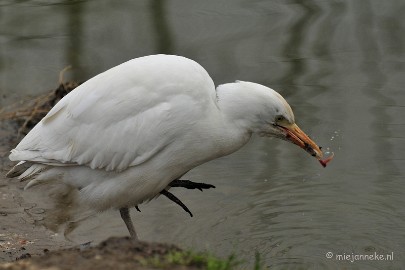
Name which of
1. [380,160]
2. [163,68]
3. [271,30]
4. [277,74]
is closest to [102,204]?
[163,68]

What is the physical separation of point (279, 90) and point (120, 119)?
3.88m

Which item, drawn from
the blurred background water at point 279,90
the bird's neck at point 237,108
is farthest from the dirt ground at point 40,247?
the bird's neck at point 237,108

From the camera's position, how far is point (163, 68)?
22.1 ft

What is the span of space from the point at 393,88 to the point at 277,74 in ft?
4.40

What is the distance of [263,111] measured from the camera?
6.65m

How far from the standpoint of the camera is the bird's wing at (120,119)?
6582 mm

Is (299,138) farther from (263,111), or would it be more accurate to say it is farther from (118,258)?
(118,258)

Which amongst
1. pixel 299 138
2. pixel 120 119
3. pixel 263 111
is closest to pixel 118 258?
pixel 120 119

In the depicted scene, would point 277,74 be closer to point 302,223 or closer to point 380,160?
point 380,160

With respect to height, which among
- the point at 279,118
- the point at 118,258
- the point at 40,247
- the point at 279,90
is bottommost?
the point at 40,247

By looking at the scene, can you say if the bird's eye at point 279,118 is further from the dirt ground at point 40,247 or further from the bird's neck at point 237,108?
the dirt ground at point 40,247

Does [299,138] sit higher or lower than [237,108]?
lower

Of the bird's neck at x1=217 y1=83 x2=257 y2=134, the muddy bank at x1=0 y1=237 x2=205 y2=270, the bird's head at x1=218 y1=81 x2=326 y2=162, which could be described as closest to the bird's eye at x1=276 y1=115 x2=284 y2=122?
the bird's head at x1=218 y1=81 x2=326 y2=162

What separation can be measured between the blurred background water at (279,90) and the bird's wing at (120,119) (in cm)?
122
